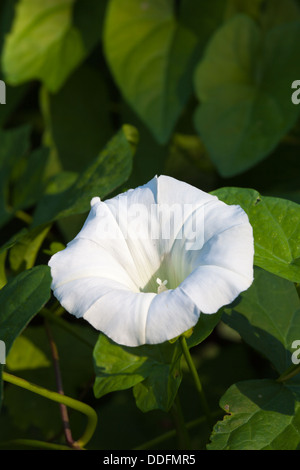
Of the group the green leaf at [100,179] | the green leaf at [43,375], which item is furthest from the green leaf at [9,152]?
the green leaf at [43,375]

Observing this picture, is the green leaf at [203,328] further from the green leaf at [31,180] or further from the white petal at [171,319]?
the green leaf at [31,180]

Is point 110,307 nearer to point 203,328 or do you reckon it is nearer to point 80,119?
point 203,328

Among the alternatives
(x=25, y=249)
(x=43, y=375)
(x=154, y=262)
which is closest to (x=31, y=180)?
(x=25, y=249)

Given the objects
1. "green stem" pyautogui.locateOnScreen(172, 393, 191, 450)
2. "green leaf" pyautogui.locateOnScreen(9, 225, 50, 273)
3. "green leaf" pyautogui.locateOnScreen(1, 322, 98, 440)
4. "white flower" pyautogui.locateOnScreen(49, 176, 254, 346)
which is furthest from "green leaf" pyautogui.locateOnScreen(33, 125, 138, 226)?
"green stem" pyautogui.locateOnScreen(172, 393, 191, 450)

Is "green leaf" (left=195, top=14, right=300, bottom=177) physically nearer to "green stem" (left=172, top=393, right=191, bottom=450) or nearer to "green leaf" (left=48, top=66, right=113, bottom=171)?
"green leaf" (left=48, top=66, right=113, bottom=171)
